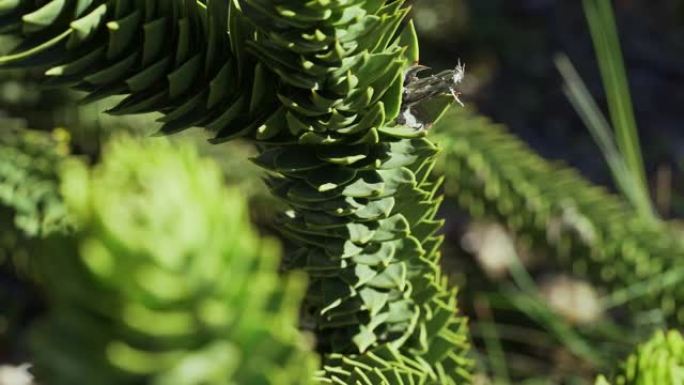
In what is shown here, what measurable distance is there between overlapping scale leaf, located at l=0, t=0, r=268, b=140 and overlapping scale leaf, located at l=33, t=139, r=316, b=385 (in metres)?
0.28

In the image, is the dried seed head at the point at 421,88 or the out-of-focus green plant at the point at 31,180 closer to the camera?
the dried seed head at the point at 421,88

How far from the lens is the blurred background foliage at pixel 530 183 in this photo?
130 centimetres

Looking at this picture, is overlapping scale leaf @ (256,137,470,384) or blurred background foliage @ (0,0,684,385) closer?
overlapping scale leaf @ (256,137,470,384)

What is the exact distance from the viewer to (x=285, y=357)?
0.40 metres

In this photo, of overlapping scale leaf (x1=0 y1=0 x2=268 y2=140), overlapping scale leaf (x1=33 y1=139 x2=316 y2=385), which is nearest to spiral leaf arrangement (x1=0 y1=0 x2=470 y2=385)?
overlapping scale leaf (x1=0 y1=0 x2=268 y2=140)

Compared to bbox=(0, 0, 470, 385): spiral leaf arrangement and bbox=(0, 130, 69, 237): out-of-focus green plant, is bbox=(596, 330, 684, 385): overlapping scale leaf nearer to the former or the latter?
bbox=(0, 0, 470, 385): spiral leaf arrangement

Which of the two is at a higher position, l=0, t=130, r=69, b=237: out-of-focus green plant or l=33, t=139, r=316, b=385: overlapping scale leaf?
l=33, t=139, r=316, b=385: overlapping scale leaf

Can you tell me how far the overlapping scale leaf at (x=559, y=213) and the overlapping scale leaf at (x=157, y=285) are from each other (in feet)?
3.00

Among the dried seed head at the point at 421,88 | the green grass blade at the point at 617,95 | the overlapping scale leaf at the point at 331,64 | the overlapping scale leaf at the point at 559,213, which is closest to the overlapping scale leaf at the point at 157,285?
the overlapping scale leaf at the point at 331,64

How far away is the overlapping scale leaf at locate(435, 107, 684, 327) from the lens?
128 centimetres

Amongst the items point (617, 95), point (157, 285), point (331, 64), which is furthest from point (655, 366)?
point (617, 95)

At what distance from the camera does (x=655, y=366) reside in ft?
2.45

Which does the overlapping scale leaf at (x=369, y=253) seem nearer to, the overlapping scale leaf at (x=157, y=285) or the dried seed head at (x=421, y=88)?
the dried seed head at (x=421, y=88)

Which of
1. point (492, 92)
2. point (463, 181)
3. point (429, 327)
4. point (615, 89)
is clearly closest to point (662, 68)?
point (492, 92)
